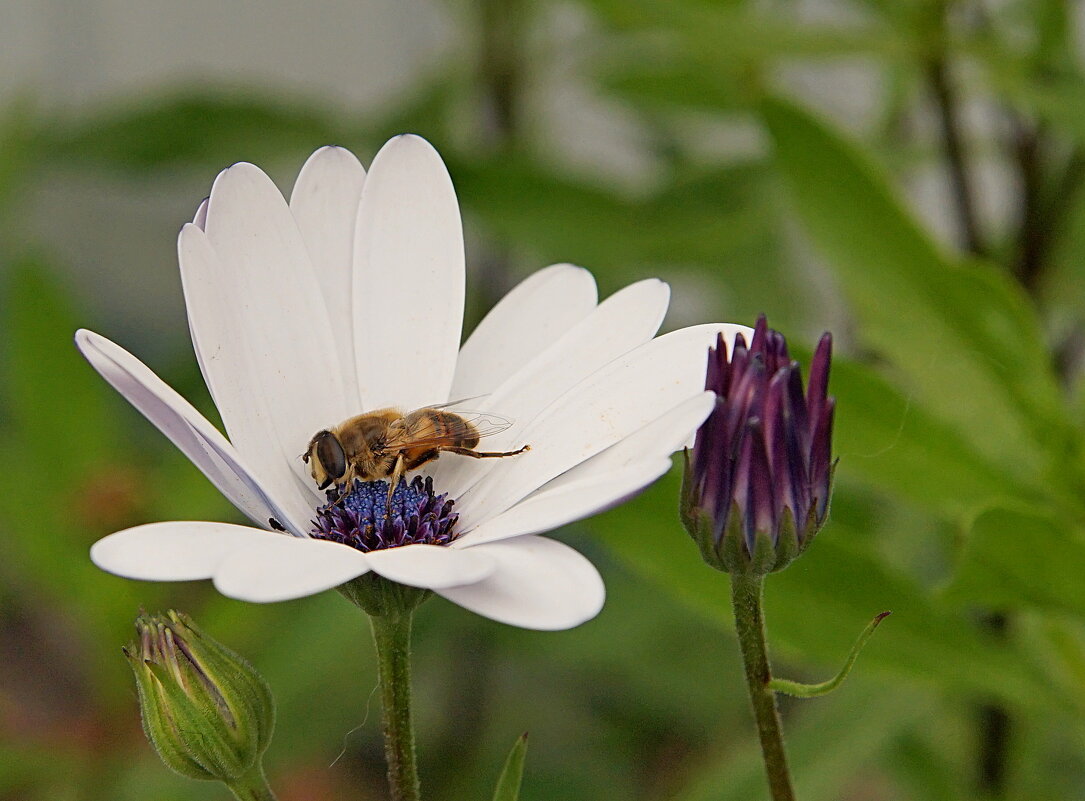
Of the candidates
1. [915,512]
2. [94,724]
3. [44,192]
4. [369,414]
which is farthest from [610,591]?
[44,192]

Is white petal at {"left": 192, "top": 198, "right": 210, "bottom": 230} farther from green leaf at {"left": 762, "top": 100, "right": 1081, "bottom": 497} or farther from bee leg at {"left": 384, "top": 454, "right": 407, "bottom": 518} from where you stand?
green leaf at {"left": 762, "top": 100, "right": 1081, "bottom": 497}

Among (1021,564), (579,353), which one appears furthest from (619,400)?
(1021,564)

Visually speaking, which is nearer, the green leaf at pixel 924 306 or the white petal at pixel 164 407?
the white petal at pixel 164 407

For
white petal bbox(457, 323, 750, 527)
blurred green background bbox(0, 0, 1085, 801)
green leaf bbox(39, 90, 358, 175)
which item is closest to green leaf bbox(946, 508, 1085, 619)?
blurred green background bbox(0, 0, 1085, 801)

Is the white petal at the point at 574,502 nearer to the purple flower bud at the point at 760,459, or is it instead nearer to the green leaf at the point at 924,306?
the purple flower bud at the point at 760,459

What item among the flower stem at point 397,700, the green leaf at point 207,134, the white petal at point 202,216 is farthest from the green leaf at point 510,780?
the green leaf at point 207,134

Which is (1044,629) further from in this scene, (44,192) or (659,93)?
(44,192)
